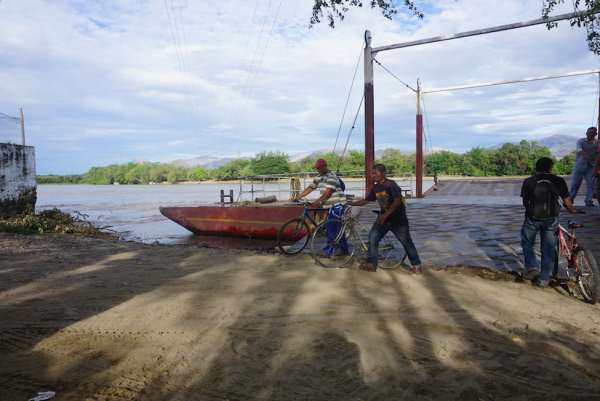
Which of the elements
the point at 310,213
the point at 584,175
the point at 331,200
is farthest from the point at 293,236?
the point at 584,175

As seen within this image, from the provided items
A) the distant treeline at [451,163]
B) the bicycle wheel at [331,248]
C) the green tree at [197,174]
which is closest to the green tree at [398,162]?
the distant treeline at [451,163]

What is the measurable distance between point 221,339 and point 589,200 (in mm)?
11709

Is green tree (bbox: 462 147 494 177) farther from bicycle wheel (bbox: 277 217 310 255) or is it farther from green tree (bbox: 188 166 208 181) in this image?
green tree (bbox: 188 166 208 181)

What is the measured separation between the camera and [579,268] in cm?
525

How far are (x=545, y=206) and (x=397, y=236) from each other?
6.30 ft

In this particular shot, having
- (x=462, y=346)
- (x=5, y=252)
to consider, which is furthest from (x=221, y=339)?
(x=5, y=252)

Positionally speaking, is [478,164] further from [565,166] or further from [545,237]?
[545,237]

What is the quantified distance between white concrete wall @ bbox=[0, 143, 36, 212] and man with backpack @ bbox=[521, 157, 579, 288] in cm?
1463

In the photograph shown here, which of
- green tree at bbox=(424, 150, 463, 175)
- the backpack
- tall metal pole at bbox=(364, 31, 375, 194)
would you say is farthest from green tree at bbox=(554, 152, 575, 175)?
the backpack

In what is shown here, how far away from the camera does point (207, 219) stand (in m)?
17.4

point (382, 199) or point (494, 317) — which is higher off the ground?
point (382, 199)

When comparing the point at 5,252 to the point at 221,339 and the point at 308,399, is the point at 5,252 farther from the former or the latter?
the point at 308,399

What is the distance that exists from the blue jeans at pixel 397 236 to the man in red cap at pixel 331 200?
34.3 inches

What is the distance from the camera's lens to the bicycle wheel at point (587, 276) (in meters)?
4.98
